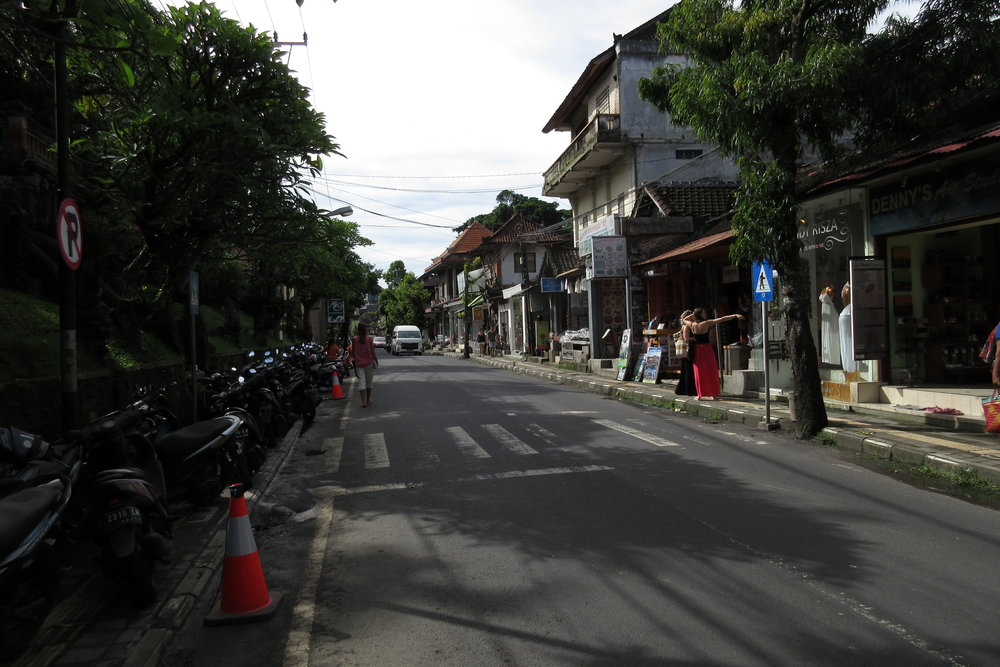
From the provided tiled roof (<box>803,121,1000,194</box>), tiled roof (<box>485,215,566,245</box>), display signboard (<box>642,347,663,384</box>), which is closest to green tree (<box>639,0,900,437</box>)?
tiled roof (<box>803,121,1000,194</box>)

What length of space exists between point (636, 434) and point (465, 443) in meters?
2.52

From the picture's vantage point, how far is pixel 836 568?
14.2 feet

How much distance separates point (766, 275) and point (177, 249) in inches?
329

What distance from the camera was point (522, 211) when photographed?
187 ft

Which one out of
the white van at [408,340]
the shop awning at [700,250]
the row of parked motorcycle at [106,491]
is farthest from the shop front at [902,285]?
the white van at [408,340]

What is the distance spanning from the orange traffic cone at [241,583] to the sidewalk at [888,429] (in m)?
6.78

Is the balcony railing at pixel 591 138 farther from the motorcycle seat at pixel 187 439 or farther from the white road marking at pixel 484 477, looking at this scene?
the motorcycle seat at pixel 187 439

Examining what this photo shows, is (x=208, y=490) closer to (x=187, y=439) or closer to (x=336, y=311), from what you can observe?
(x=187, y=439)

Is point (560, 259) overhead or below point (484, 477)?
overhead

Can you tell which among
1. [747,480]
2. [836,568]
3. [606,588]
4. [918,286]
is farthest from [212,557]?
[918,286]

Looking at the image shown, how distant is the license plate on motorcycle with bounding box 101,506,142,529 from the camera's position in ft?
12.8

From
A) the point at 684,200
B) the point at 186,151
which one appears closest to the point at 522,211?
the point at 684,200

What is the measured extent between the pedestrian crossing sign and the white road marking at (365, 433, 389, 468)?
586cm

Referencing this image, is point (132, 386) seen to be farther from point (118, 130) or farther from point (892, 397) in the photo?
point (892, 397)
